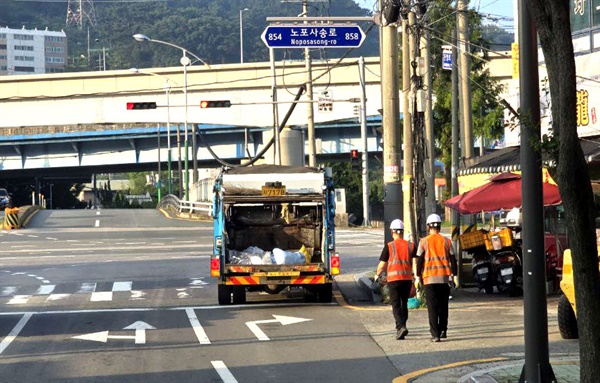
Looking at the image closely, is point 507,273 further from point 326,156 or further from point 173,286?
point 326,156

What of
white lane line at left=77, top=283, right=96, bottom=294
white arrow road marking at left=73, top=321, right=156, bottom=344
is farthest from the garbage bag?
white lane line at left=77, top=283, right=96, bottom=294

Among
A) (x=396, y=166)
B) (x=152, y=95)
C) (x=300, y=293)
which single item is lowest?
(x=300, y=293)

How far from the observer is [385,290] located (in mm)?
21531

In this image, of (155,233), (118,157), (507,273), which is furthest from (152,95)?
(507,273)

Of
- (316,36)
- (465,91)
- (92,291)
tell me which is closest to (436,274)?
(92,291)

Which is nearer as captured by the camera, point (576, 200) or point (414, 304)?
point (576, 200)

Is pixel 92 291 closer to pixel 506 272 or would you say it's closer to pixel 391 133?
pixel 391 133

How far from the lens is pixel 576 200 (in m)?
9.80

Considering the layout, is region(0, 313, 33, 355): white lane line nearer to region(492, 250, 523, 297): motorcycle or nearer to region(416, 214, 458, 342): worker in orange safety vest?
region(416, 214, 458, 342): worker in orange safety vest

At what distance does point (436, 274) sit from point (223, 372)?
162 inches

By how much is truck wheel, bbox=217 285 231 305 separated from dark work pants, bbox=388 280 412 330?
5.59 m

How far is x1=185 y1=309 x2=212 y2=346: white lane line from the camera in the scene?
16856 millimetres

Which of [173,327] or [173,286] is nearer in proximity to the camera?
[173,327]

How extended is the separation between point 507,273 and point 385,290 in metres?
2.40
